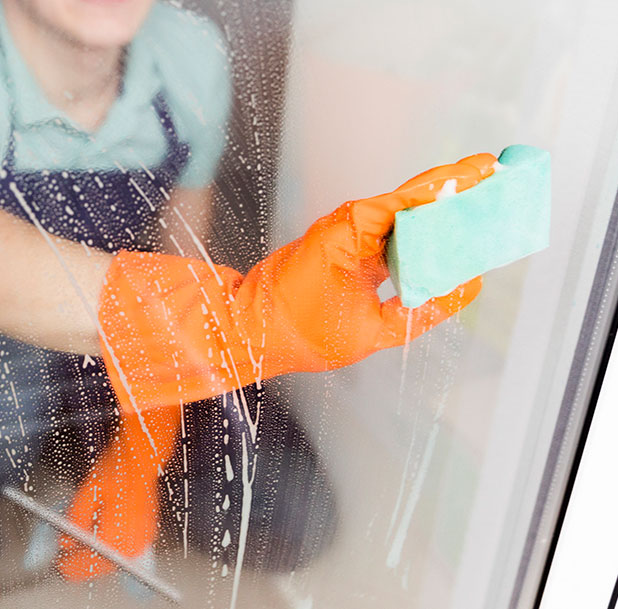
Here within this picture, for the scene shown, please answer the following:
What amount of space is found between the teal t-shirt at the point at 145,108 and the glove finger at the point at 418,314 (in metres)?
0.19

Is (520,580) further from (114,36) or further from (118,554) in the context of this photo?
(114,36)

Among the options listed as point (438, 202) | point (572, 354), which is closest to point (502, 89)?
point (438, 202)

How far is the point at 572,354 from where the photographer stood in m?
0.56

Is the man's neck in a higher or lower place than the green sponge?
higher

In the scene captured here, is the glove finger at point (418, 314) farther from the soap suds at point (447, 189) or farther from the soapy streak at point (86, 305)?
the soapy streak at point (86, 305)

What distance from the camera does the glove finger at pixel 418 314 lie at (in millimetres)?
459

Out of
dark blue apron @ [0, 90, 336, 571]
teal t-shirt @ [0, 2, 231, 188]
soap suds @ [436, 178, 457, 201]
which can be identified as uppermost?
teal t-shirt @ [0, 2, 231, 188]

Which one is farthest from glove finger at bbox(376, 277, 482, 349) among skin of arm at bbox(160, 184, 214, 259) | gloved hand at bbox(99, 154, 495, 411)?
skin of arm at bbox(160, 184, 214, 259)

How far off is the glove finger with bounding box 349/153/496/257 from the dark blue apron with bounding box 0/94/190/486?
132mm

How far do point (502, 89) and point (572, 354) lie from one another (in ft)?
0.87

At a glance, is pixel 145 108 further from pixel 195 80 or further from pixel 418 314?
pixel 418 314

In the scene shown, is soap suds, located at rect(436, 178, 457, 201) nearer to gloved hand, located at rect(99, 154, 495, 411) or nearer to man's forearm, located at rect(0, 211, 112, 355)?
gloved hand, located at rect(99, 154, 495, 411)

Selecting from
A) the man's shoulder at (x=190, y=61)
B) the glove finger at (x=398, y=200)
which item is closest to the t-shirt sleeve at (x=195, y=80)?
the man's shoulder at (x=190, y=61)

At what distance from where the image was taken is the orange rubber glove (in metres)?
0.38
